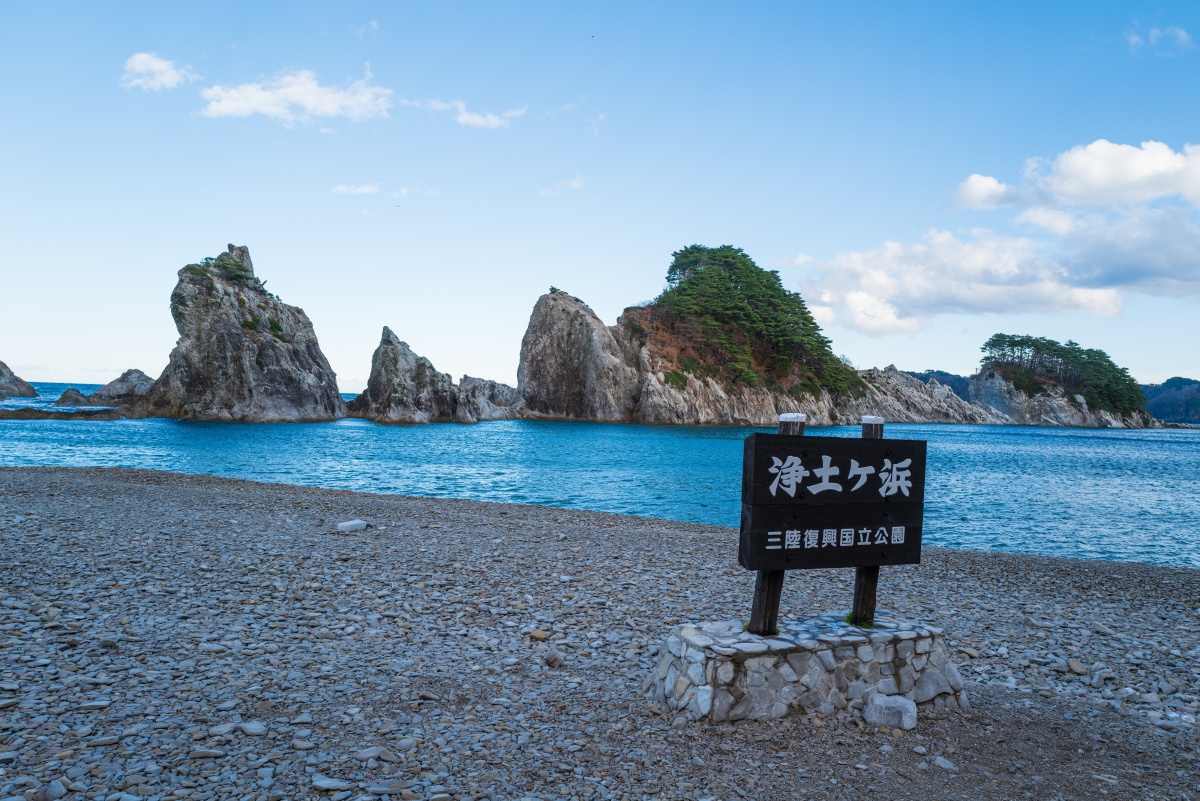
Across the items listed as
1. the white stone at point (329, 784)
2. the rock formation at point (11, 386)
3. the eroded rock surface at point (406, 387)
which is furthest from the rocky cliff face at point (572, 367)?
the rock formation at point (11, 386)

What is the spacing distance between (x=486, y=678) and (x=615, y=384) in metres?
99.9

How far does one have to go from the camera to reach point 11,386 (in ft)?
533

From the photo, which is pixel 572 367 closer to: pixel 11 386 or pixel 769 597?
pixel 769 597

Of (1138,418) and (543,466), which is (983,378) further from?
(543,466)

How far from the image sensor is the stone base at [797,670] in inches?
261

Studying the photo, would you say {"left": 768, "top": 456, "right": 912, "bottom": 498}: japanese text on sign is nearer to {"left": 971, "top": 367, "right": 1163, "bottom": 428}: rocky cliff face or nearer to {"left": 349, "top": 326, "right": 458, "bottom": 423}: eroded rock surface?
{"left": 349, "top": 326, "right": 458, "bottom": 423}: eroded rock surface

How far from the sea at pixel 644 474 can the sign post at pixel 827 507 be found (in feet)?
32.0

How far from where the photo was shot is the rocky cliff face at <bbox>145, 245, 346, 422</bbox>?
286 ft

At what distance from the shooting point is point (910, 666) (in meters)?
7.22

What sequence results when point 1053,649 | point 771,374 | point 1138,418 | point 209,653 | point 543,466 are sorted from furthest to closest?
point 1138,418 < point 771,374 < point 543,466 < point 1053,649 < point 209,653

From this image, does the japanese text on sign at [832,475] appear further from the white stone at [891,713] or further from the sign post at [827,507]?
the white stone at [891,713]

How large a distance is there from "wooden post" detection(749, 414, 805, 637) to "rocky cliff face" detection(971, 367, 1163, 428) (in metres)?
200

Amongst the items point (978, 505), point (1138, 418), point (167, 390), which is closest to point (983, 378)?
point (1138, 418)

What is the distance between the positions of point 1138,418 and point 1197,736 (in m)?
225
